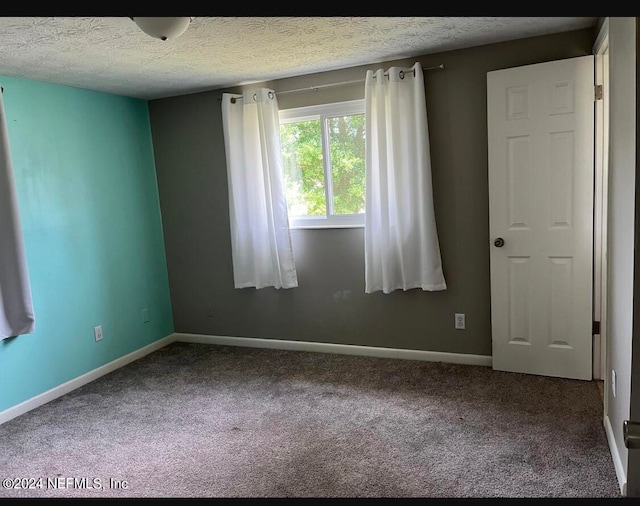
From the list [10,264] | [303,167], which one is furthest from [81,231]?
[303,167]

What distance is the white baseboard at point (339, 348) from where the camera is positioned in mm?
3611

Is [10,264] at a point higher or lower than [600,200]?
lower

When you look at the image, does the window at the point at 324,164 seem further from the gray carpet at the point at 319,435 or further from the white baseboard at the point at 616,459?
the white baseboard at the point at 616,459

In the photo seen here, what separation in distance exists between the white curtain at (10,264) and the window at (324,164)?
1925 millimetres

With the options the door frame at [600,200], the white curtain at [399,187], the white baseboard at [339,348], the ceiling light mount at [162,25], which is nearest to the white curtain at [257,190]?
the white baseboard at [339,348]

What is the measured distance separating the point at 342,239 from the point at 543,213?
1467 mm

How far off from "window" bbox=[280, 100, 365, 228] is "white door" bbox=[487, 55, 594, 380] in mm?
1009

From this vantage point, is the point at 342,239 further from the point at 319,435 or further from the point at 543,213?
the point at 319,435

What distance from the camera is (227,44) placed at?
2824 millimetres

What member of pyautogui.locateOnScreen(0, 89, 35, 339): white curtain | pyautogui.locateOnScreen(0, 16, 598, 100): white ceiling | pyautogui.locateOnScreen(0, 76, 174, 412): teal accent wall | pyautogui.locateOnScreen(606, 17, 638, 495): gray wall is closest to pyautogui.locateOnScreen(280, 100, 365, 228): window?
pyautogui.locateOnScreen(0, 16, 598, 100): white ceiling

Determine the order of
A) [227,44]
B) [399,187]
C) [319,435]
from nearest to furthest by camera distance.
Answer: [319,435] < [227,44] < [399,187]

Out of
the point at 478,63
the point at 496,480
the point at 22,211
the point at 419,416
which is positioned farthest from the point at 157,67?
the point at 496,480

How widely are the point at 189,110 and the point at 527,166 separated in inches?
110

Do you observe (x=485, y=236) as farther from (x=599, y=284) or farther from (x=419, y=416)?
(x=419, y=416)
